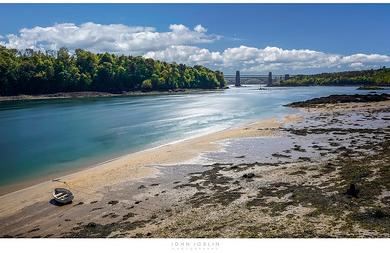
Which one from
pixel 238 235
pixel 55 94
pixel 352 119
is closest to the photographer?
pixel 238 235

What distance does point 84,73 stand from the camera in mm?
126625

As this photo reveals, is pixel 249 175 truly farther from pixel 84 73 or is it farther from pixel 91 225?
pixel 84 73

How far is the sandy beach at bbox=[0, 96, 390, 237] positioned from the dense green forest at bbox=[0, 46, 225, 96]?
80.2 m

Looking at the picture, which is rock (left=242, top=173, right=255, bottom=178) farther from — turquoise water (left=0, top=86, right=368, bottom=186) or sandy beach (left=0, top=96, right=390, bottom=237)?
turquoise water (left=0, top=86, right=368, bottom=186)

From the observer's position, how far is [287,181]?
65.5 feet

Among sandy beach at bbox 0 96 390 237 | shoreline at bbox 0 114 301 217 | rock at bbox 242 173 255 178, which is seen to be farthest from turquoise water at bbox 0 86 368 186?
rock at bbox 242 173 255 178

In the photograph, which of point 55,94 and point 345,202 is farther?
point 55,94

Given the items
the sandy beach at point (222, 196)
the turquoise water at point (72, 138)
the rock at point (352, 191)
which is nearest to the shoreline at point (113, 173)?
the sandy beach at point (222, 196)

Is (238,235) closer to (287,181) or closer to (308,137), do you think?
(287,181)

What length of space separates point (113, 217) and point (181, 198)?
330 cm

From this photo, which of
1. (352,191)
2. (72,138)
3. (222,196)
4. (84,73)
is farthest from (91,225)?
(84,73)

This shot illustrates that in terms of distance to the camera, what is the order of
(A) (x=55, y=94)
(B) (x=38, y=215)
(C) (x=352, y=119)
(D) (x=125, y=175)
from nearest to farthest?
(B) (x=38, y=215) → (D) (x=125, y=175) → (C) (x=352, y=119) → (A) (x=55, y=94)
